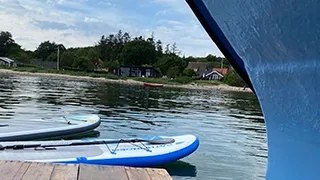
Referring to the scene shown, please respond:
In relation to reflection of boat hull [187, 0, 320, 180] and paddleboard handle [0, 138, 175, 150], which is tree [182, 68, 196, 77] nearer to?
paddleboard handle [0, 138, 175, 150]

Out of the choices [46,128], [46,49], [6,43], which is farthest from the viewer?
[46,49]

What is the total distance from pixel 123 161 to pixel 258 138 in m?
7.22

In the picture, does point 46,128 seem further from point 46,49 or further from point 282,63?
point 46,49

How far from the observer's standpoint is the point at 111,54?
73.6 m

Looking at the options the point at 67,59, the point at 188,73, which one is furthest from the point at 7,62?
the point at 188,73

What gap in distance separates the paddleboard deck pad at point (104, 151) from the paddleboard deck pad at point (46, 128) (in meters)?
1.68

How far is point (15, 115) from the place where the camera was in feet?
45.1

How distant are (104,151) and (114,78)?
175 ft

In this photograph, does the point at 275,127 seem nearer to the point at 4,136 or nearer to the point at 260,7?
the point at 260,7

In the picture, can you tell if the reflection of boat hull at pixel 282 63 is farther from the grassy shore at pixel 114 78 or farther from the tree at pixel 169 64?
the tree at pixel 169 64

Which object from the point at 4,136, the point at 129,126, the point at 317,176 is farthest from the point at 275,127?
the point at 129,126

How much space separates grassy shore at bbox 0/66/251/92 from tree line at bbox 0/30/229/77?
13.5 ft

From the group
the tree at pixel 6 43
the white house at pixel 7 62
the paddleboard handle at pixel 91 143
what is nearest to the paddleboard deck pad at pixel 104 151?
the paddleboard handle at pixel 91 143

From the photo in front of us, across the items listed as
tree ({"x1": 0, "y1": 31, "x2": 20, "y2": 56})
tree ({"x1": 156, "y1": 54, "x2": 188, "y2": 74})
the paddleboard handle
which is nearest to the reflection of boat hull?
the paddleboard handle
